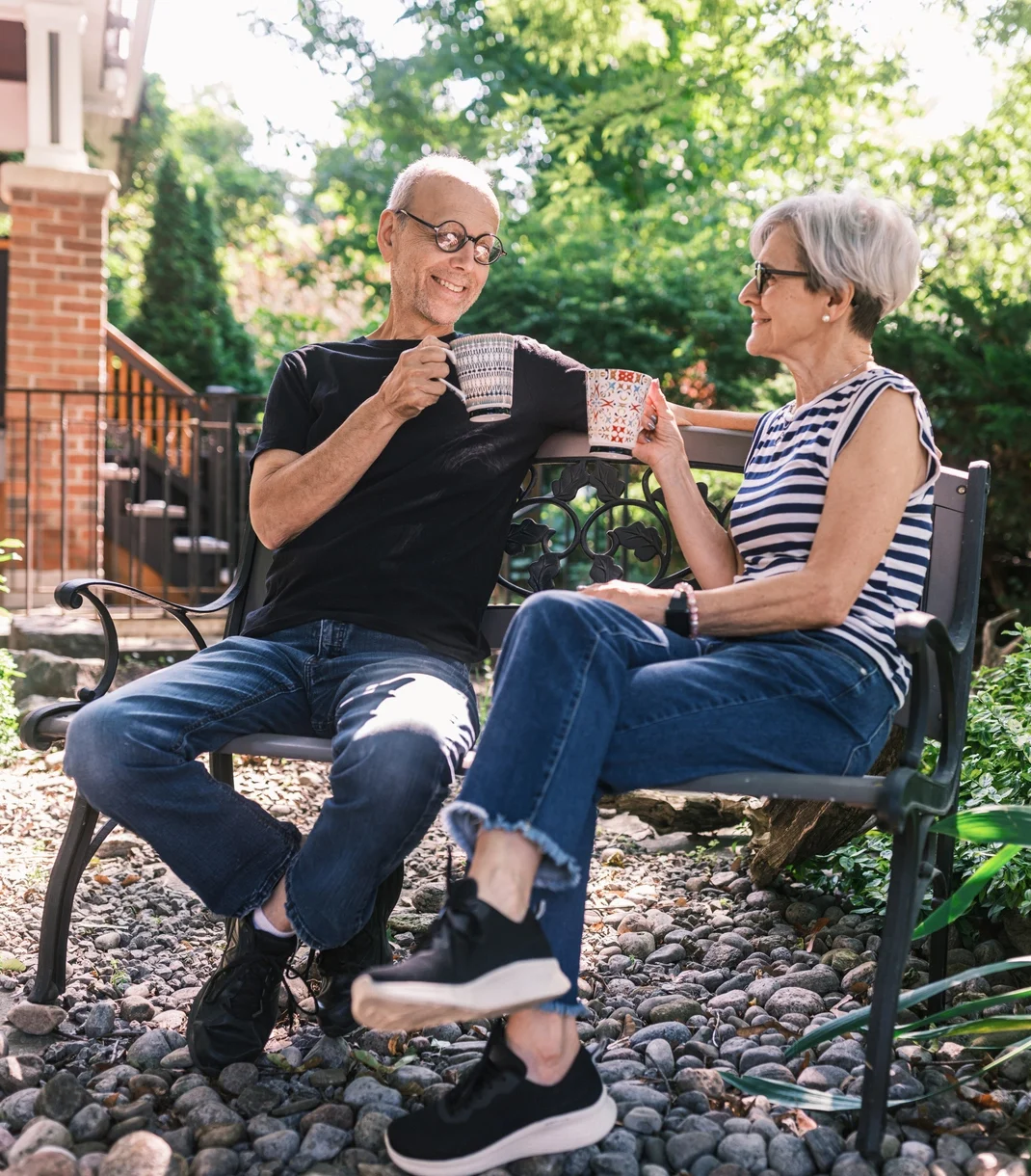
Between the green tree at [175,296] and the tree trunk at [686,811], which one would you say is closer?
the tree trunk at [686,811]

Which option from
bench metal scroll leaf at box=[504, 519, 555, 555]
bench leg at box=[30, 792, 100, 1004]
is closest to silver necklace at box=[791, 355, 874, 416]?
bench metal scroll leaf at box=[504, 519, 555, 555]

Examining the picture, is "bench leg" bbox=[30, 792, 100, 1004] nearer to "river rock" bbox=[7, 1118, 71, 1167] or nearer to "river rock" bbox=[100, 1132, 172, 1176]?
"river rock" bbox=[7, 1118, 71, 1167]

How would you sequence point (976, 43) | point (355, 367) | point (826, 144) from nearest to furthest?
point (355, 367)
point (976, 43)
point (826, 144)

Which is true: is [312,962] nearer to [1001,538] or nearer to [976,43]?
[1001,538]

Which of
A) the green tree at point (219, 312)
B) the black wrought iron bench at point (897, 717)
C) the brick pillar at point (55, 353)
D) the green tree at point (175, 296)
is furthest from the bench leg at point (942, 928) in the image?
the green tree at point (175, 296)

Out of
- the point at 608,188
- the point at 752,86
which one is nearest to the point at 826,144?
the point at 752,86

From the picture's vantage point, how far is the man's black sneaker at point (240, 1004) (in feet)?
6.67

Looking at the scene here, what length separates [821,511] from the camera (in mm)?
2125

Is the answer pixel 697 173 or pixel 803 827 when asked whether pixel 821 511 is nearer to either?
pixel 803 827

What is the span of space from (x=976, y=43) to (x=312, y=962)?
807 cm

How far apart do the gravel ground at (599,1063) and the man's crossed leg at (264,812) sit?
5.4 inches

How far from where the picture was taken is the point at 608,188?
40.7 ft

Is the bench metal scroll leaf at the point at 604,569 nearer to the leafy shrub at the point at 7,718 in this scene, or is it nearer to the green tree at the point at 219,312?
the leafy shrub at the point at 7,718

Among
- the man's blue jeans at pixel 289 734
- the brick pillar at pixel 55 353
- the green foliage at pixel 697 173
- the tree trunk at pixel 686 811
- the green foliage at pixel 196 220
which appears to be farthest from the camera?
the green foliage at pixel 196 220
